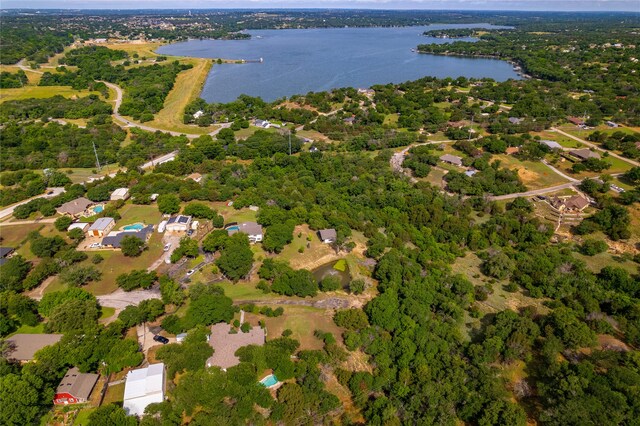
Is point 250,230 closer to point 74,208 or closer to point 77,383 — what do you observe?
point 77,383

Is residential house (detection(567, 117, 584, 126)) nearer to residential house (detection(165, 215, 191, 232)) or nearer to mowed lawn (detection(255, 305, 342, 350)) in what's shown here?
mowed lawn (detection(255, 305, 342, 350))

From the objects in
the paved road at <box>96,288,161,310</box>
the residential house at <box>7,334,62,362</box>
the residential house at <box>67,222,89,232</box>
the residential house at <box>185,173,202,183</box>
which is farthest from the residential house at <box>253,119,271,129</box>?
the residential house at <box>7,334,62,362</box>

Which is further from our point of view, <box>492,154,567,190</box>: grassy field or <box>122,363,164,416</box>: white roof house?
Answer: <box>492,154,567,190</box>: grassy field

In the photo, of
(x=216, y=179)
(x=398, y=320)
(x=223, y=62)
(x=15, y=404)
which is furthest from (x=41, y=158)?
(x=223, y=62)

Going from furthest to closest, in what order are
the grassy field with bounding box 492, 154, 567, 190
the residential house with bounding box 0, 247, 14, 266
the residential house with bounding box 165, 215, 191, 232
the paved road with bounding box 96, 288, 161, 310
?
the grassy field with bounding box 492, 154, 567, 190 < the residential house with bounding box 165, 215, 191, 232 < the residential house with bounding box 0, 247, 14, 266 < the paved road with bounding box 96, 288, 161, 310

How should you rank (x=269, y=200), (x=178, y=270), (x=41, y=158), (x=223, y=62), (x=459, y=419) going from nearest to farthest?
(x=459, y=419) < (x=178, y=270) < (x=269, y=200) < (x=41, y=158) < (x=223, y=62)

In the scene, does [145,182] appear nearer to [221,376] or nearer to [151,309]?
[151,309]

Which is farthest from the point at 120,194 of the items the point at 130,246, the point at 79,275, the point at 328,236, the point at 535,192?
the point at 535,192
